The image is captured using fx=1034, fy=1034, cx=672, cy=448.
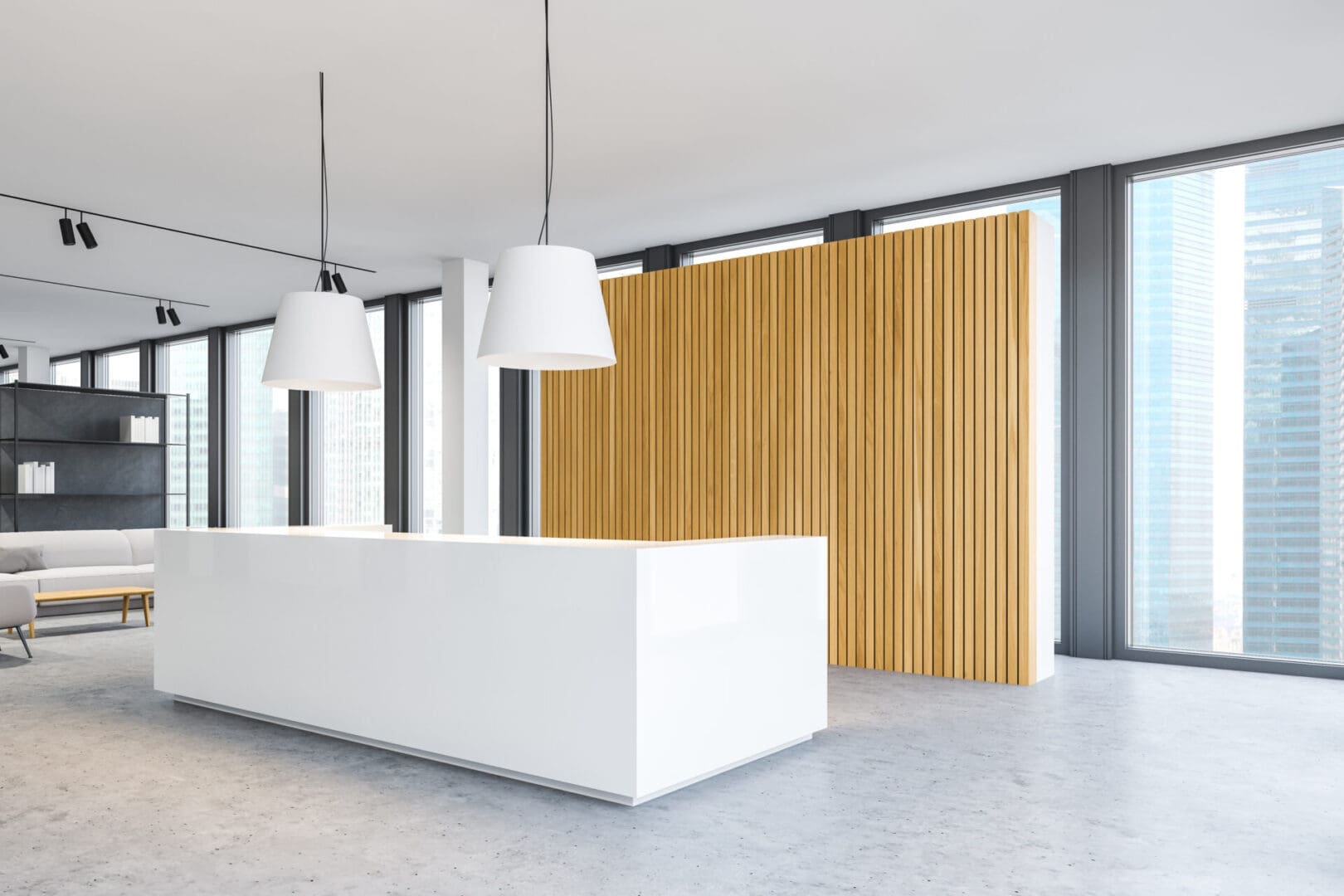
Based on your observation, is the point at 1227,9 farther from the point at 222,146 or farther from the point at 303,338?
the point at 222,146

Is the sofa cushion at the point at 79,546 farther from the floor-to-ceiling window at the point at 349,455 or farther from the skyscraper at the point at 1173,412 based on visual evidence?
the skyscraper at the point at 1173,412

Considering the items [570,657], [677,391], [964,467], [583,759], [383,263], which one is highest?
[383,263]

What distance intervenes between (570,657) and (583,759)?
397 mm

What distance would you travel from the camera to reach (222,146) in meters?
6.61

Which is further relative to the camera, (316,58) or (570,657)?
(316,58)

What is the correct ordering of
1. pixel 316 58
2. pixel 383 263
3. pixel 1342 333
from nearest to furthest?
pixel 316 58 < pixel 1342 333 < pixel 383 263

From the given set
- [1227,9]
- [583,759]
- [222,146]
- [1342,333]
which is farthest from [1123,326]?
[222,146]

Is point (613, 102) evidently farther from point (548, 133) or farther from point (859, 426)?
point (859, 426)

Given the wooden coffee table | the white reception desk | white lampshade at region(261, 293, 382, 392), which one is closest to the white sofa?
the wooden coffee table

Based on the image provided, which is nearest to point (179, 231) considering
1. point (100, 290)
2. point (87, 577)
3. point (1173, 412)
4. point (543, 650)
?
point (100, 290)

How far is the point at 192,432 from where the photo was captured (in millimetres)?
13992

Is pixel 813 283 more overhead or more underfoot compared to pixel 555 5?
more underfoot

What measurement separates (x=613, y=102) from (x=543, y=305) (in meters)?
2.20

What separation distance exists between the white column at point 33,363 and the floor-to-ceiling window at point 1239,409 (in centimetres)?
1498
